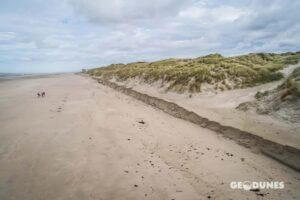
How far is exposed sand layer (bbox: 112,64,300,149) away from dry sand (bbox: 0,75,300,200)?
133cm

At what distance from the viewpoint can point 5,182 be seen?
723cm

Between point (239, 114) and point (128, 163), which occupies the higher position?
point (239, 114)

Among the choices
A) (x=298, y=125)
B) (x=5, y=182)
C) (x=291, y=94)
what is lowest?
(x=5, y=182)

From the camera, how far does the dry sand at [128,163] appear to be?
653 centimetres

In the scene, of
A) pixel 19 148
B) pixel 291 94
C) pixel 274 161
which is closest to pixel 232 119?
pixel 291 94

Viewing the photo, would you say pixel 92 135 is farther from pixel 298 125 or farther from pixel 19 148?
pixel 298 125

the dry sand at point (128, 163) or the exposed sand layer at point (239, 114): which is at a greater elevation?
the exposed sand layer at point (239, 114)

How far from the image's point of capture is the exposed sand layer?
959 cm

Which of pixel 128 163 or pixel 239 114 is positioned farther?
pixel 239 114

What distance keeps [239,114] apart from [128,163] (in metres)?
7.25

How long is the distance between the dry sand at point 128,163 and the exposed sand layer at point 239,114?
133 cm

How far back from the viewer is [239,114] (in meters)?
13.0

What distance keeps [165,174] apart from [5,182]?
4617 mm

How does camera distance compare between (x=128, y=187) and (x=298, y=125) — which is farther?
(x=298, y=125)
